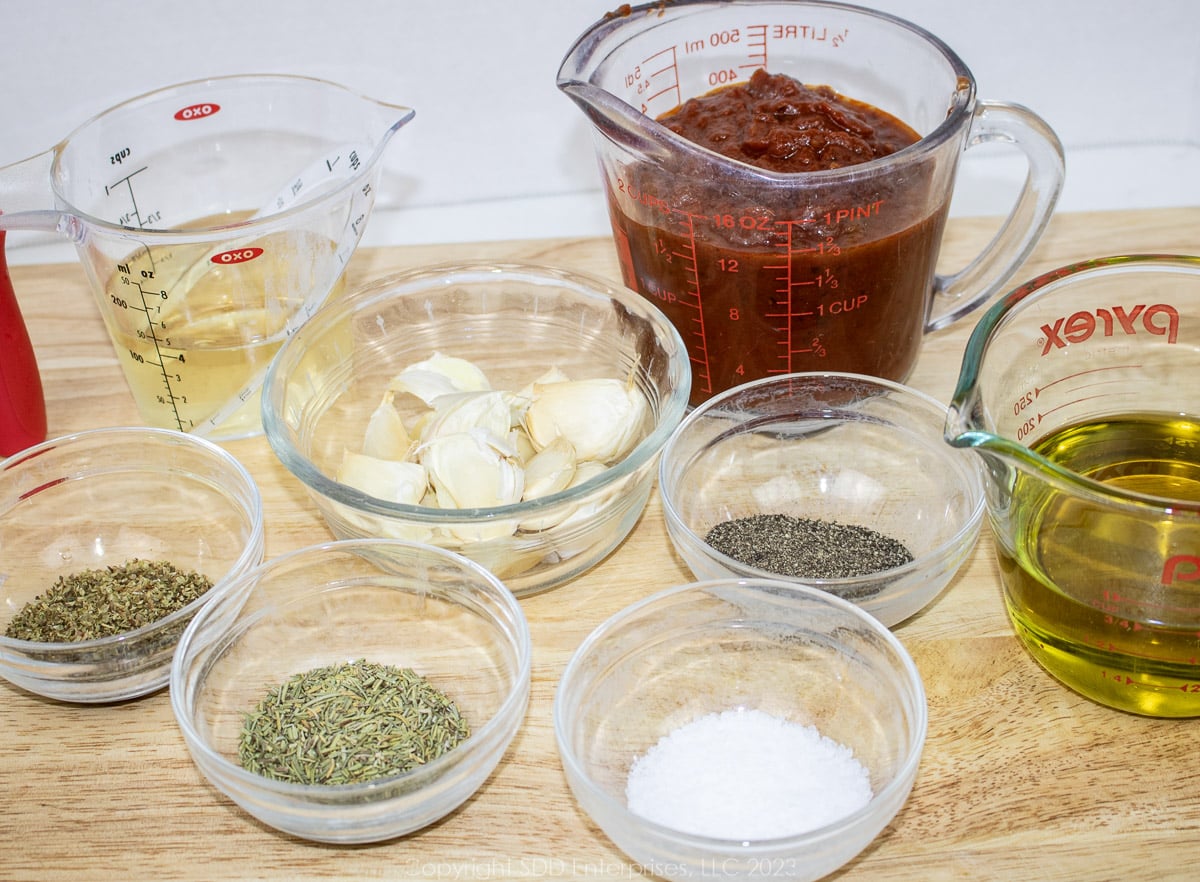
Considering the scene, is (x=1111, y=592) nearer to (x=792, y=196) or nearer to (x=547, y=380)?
(x=792, y=196)

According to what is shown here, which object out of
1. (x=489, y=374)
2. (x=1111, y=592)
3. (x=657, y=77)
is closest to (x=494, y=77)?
(x=657, y=77)

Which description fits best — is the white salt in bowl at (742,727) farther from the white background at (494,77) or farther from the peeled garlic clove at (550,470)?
the white background at (494,77)

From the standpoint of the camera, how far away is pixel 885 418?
1.42 m

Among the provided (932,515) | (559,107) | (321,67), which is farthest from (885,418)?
(321,67)

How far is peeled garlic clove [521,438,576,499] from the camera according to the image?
4.15ft

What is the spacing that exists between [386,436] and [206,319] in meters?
0.30

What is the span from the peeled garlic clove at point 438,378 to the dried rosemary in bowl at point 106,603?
293 millimetres

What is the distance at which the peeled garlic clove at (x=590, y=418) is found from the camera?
1.31 meters

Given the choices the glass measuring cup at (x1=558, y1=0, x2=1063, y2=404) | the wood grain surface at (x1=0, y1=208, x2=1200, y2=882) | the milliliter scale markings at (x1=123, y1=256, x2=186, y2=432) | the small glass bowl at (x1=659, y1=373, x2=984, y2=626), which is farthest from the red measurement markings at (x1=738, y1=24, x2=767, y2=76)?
the milliliter scale markings at (x1=123, y1=256, x2=186, y2=432)

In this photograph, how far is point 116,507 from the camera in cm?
144

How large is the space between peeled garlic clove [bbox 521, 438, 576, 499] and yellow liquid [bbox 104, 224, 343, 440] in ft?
1.19

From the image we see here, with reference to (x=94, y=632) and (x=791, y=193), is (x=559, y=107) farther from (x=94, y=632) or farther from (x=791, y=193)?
(x=94, y=632)

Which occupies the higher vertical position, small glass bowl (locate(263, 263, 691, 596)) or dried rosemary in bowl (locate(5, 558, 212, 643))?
small glass bowl (locate(263, 263, 691, 596))

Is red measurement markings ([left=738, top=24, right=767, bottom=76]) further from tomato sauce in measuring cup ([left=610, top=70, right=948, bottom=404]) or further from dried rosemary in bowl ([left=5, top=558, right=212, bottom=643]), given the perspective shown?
dried rosemary in bowl ([left=5, top=558, right=212, bottom=643])
